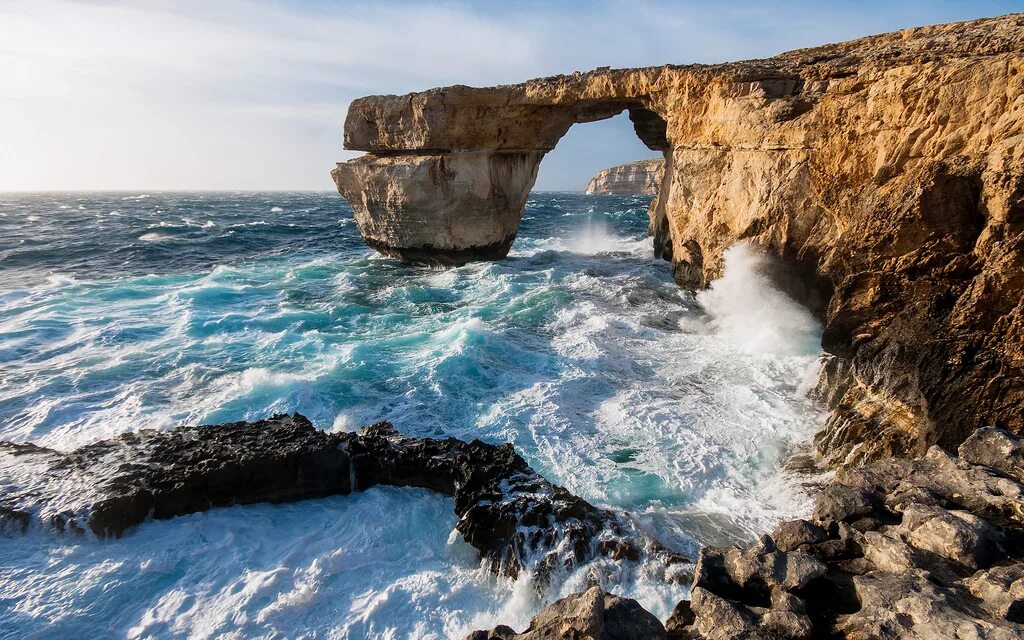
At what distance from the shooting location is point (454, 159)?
18062 millimetres

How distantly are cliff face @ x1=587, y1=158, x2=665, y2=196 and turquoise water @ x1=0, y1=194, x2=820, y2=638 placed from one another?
300ft

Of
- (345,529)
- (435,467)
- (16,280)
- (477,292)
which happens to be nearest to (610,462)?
(435,467)

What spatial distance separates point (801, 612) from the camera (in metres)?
3.35

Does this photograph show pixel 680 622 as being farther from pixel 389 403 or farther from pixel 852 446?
pixel 389 403

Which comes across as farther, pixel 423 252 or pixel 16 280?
pixel 423 252

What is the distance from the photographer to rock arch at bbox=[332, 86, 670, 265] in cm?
1736

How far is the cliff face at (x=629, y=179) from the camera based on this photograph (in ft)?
339

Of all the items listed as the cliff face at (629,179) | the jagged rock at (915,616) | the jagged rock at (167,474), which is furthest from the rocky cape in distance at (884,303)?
the cliff face at (629,179)

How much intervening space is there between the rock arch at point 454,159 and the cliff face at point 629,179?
3412 inches

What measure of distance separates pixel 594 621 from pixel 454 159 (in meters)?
16.8

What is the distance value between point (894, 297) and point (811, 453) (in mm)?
2263

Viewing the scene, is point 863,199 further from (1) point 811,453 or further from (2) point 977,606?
(2) point 977,606

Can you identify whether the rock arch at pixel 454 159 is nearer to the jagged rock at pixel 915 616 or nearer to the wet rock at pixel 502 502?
the wet rock at pixel 502 502

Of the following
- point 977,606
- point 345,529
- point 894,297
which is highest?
point 894,297
